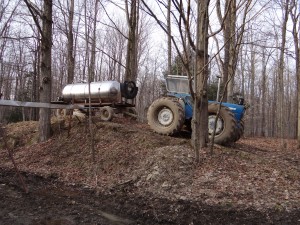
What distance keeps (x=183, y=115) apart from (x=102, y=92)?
3.87 meters

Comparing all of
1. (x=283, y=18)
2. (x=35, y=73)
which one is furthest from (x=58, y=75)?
(x=283, y=18)

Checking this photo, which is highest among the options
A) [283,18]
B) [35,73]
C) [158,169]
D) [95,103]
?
[283,18]

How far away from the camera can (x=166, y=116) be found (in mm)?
11031

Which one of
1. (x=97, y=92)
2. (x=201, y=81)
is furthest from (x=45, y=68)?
(x=201, y=81)

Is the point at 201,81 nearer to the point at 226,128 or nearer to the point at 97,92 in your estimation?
the point at 226,128

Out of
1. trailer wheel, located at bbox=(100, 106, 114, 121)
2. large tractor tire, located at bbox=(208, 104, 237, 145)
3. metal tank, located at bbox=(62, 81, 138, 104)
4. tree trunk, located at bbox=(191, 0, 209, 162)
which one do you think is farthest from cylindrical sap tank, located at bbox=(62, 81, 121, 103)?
tree trunk, located at bbox=(191, 0, 209, 162)

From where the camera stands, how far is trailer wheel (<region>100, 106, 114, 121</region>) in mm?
12809

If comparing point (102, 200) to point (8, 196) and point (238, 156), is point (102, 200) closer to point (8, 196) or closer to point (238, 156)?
point (8, 196)

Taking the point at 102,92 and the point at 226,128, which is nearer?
the point at 226,128

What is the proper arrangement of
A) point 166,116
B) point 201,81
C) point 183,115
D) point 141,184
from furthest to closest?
point 166,116 → point 183,115 → point 201,81 → point 141,184

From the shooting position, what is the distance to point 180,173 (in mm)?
7828

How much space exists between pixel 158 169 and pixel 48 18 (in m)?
7.61

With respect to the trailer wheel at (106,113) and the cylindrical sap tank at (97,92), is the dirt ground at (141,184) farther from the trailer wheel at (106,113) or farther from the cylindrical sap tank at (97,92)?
the cylindrical sap tank at (97,92)

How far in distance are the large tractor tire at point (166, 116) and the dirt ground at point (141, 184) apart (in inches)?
22.4
